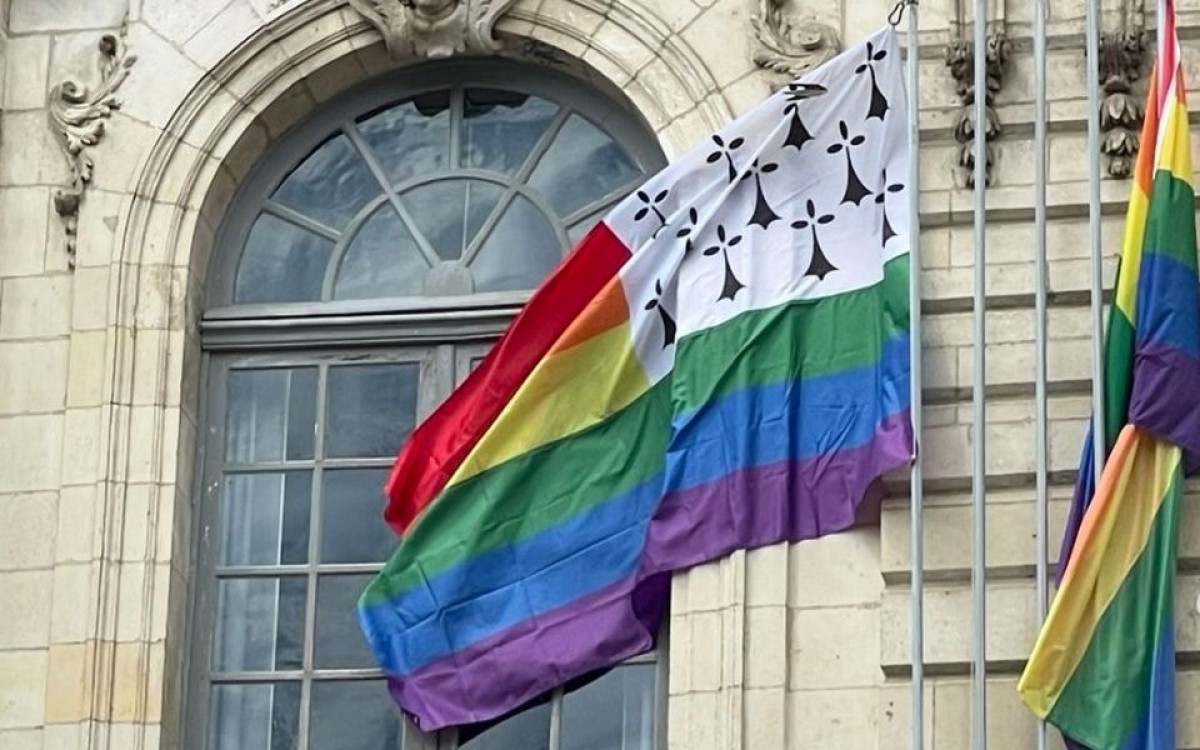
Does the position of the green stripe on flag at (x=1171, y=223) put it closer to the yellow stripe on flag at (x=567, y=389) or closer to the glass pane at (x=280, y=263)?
the yellow stripe on flag at (x=567, y=389)

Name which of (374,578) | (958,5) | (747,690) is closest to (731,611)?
(747,690)

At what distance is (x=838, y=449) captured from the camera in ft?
59.2

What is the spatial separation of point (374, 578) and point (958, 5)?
3.66m

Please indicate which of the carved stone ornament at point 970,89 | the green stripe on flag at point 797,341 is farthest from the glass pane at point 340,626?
the carved stone ornament at point 970,89

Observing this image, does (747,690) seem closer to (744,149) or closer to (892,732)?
(892,732)

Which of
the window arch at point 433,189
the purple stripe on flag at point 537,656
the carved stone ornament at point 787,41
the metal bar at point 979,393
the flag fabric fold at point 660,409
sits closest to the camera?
the metal bar at point 979,393

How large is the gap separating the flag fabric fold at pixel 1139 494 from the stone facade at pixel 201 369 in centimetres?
19

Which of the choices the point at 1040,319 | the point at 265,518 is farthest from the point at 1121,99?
the point at 265,518

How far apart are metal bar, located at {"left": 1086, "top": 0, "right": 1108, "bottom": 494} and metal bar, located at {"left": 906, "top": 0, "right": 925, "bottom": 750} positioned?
0.75 meters

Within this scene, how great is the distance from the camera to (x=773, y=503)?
1805 centimetres

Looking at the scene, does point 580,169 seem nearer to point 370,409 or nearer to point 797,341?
point 370,409

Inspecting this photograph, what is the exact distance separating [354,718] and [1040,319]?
11.9ft

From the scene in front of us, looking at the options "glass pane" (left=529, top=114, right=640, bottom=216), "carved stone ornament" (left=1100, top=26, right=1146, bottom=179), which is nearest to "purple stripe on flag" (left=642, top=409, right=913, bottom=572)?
"carved stone ornament" (left=1100, top=26, right=1146, bottom=179)

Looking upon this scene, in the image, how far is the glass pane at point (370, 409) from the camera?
1923cm
